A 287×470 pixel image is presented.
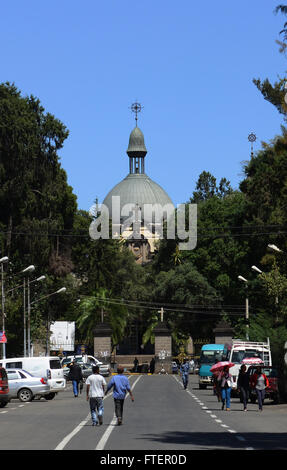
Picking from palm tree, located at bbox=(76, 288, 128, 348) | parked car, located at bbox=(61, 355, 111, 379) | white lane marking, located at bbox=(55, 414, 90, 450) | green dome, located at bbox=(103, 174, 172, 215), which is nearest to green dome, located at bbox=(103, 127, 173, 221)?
green dome, located at bbox=(103, 174, 172, 215)

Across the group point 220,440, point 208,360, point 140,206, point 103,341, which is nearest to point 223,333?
point 103,341

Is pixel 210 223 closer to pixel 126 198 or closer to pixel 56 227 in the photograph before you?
pixel 56 227

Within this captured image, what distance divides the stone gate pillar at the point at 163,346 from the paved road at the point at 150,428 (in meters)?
46.8

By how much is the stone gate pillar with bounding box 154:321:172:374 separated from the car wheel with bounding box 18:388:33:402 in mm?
41211

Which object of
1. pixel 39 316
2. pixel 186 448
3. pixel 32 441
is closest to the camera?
pixel 186 448

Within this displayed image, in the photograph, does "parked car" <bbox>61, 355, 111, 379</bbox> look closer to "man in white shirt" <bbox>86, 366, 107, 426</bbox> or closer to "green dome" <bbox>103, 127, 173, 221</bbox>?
"man in white shirt" <bbox>86, 366, 107, 426</bbox>

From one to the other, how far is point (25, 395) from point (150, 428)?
20.6m

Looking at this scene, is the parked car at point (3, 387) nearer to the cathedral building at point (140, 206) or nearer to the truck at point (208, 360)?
the truck at point (208, 360)

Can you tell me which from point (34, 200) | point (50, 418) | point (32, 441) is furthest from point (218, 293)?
point (32, 441)

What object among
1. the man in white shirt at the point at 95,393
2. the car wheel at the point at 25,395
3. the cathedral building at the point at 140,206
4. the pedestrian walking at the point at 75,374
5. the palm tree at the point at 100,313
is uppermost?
the cathedral building at the point at 140,206

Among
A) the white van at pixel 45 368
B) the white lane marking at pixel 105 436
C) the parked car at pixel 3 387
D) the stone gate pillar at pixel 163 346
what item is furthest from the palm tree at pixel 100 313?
the white lane marking at pixel 105 436

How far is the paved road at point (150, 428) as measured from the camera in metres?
18.8

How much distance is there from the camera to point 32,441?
65.9 ft

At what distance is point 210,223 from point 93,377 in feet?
219
